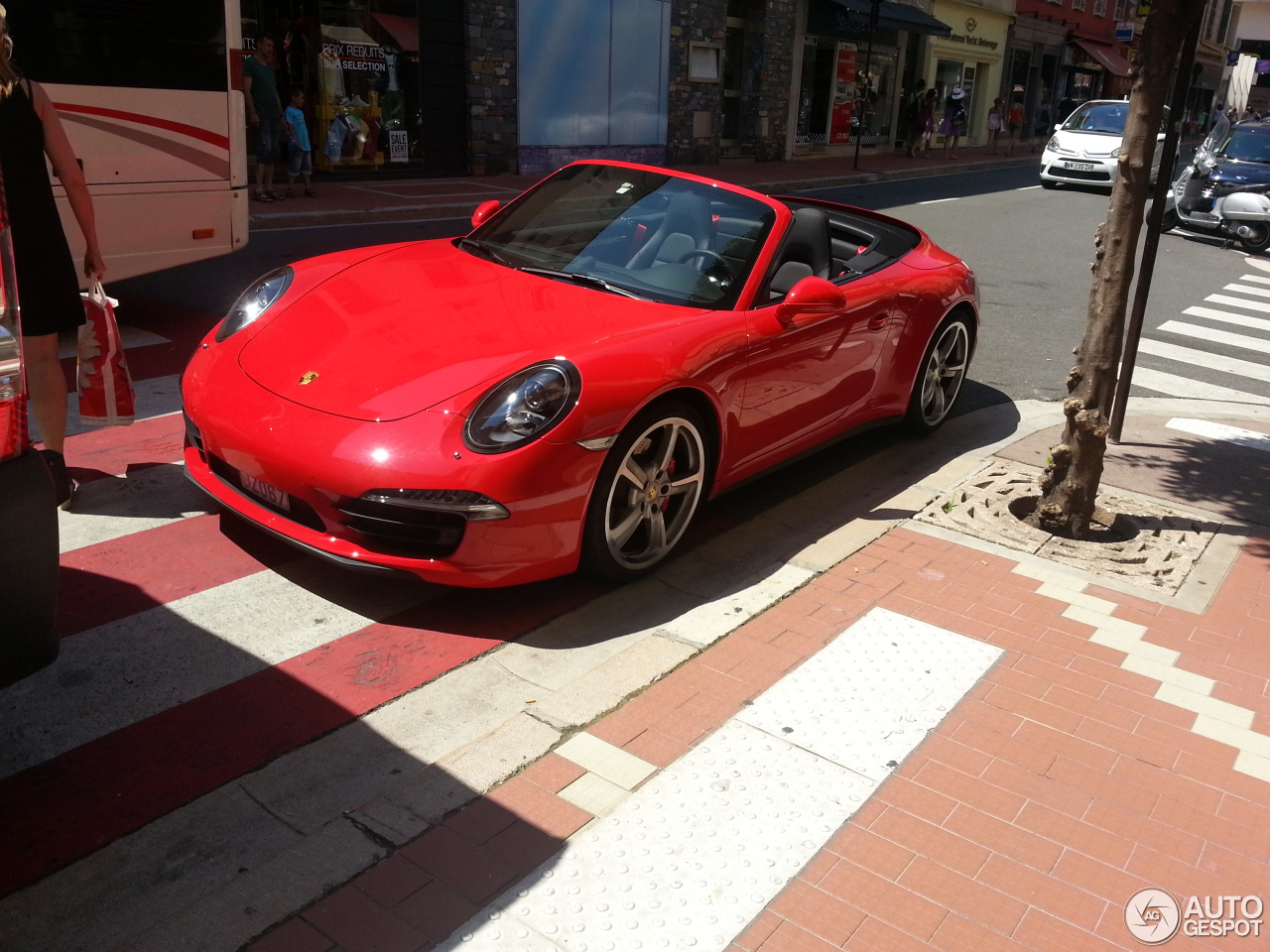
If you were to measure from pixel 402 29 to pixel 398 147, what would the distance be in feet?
5.98

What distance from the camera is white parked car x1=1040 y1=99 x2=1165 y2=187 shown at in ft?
72.3

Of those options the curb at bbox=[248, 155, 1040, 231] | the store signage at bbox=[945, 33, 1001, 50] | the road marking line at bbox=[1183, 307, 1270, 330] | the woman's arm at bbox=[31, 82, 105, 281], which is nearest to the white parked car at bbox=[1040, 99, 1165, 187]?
the curb at bbox=[248, 155, 1040, 231]

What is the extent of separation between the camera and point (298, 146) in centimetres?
1527

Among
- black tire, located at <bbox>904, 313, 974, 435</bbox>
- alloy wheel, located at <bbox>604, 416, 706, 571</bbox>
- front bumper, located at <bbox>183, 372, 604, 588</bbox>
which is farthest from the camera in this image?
black tire, located at <bbox>904, 313, 974, 435</bbox>

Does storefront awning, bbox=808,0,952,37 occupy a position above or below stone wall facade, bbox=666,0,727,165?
above

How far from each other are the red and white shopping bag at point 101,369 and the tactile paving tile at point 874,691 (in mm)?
3008

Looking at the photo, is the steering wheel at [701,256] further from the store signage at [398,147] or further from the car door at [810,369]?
the store signage at [398,147]

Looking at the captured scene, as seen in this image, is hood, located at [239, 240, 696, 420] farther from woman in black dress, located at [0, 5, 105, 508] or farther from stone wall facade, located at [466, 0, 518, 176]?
stone wall facade, located at [466, 0, 518, 176]

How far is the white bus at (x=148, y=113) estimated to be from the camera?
695cm

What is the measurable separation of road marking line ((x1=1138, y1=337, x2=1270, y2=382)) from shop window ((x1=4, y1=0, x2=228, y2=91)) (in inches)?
294

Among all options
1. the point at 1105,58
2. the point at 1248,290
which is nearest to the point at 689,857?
→ the point at 1248,290

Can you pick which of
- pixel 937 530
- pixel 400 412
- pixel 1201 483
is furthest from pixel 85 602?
pixel 1201 483

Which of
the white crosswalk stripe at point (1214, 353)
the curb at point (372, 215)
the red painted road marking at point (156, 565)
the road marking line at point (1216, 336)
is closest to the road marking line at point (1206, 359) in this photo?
the white crosswalk stripe at point (1214, 353)

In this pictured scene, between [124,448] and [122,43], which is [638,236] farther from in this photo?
[122,43]
